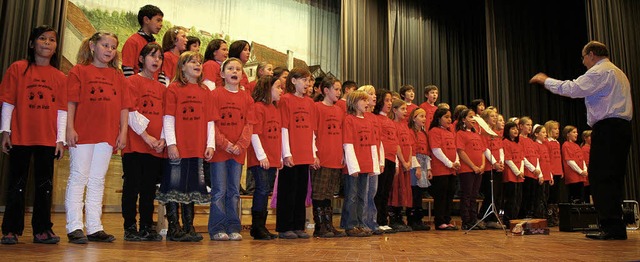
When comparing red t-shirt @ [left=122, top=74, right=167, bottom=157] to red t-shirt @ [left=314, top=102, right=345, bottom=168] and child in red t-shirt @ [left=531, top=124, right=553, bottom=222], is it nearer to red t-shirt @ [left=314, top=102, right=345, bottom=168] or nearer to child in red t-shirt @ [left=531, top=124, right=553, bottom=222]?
red t-shirt @ [left=314, top=102, right=345, bottom=168]

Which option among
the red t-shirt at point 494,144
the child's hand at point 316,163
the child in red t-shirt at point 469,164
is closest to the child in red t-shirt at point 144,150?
the child's hand at point 316,163

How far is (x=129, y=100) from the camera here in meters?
3.18

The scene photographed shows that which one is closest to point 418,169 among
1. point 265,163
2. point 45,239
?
point 265,163

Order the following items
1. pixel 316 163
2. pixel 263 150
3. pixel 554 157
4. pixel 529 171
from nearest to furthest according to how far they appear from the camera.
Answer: pixel 263 150, pixel 316 163, pixel 529 171, pixel 554 157

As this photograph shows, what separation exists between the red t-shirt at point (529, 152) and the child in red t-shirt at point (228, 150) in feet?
13.1

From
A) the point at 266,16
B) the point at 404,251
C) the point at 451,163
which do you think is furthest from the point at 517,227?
the point at 266,16

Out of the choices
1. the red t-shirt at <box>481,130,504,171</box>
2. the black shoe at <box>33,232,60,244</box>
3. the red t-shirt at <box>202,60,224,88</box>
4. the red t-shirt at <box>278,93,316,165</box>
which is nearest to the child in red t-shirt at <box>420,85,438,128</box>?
the red t-shirt at <box>481,130,504,171</box>

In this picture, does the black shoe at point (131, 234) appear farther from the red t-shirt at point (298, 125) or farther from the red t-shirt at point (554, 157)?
the red t-shirt at point (554, 157)

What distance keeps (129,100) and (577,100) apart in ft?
28.6

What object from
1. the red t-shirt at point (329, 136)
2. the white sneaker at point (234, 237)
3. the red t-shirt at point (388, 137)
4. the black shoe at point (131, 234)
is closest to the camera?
the black shoe at point (131, 234)

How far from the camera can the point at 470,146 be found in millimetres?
5562

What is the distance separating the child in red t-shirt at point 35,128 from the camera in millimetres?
2896

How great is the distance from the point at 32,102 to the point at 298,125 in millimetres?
1738

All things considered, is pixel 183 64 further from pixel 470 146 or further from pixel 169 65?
pixel 470 146
